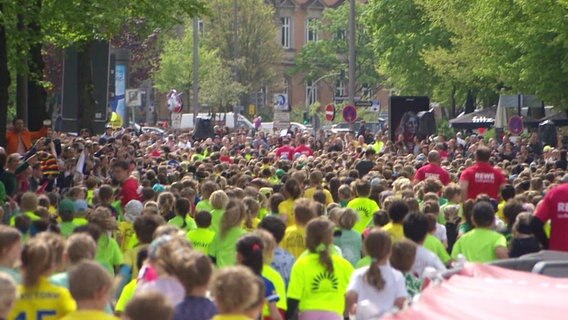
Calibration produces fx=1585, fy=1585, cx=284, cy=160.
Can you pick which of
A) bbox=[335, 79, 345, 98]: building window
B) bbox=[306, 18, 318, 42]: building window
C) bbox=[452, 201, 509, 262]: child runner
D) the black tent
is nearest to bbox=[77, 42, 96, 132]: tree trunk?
bbox=[452, 201, 509, 262]: child runner

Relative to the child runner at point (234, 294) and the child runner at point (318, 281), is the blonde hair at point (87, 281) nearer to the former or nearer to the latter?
the child runner at point (234, 294)

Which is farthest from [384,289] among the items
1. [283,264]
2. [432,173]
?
[432,173]

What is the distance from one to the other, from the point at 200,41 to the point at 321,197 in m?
80.9

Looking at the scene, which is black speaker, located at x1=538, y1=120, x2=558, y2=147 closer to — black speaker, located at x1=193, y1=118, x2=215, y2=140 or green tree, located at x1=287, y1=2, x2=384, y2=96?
black speaker, located at x1=193, y1=118, x2=215, y2=140

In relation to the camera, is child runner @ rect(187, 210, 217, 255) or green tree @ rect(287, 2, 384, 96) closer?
child runner @ rect(187, 210, 217, 255)

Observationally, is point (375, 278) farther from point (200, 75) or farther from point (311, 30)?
point (311, 30)

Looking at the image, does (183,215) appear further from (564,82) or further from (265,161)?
(564,82)

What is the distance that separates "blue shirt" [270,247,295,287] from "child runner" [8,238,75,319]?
332cm

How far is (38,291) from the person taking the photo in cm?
876

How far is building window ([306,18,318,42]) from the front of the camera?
387ft

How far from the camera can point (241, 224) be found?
13.2 m

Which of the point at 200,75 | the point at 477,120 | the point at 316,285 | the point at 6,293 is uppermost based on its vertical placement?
the point at 200,75

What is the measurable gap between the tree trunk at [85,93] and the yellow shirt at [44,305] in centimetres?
2359

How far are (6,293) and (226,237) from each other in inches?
210
